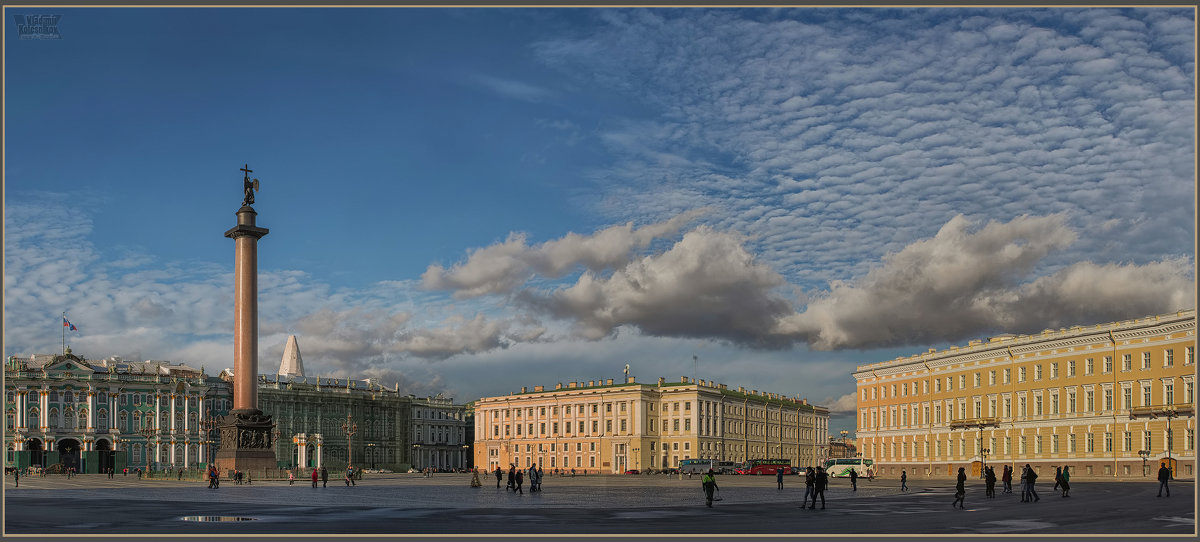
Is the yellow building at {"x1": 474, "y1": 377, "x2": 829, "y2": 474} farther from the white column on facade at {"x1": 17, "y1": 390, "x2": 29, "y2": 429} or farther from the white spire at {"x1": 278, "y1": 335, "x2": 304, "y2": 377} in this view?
the white column on facade at {"x1": 17, "y1": 390, "x2": 29, "y2": 429}

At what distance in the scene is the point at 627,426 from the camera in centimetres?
15125

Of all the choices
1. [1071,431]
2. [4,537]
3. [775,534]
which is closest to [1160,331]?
[1071,431]

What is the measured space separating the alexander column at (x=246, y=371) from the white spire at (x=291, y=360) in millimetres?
116291

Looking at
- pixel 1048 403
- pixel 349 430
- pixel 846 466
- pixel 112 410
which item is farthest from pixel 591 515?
pixel 112 410

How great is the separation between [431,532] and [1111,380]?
7365 centimetres

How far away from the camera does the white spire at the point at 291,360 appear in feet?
615

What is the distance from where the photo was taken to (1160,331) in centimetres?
8294

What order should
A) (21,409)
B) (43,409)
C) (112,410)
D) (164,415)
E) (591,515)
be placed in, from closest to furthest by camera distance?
(591,515)
(21,409)
(43,409)
(112,410)
(164,415)

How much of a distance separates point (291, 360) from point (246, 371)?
11790 cm

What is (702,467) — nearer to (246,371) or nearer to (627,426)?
(627,426)

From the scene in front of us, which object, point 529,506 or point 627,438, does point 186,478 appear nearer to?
point 529,506

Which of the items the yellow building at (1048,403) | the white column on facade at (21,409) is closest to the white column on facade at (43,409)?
the white column on facade at (21,409)

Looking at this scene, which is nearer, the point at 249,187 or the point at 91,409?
the point at 249,187

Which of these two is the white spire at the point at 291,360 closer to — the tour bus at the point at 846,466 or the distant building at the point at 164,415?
the distant building at the point at 164,415
